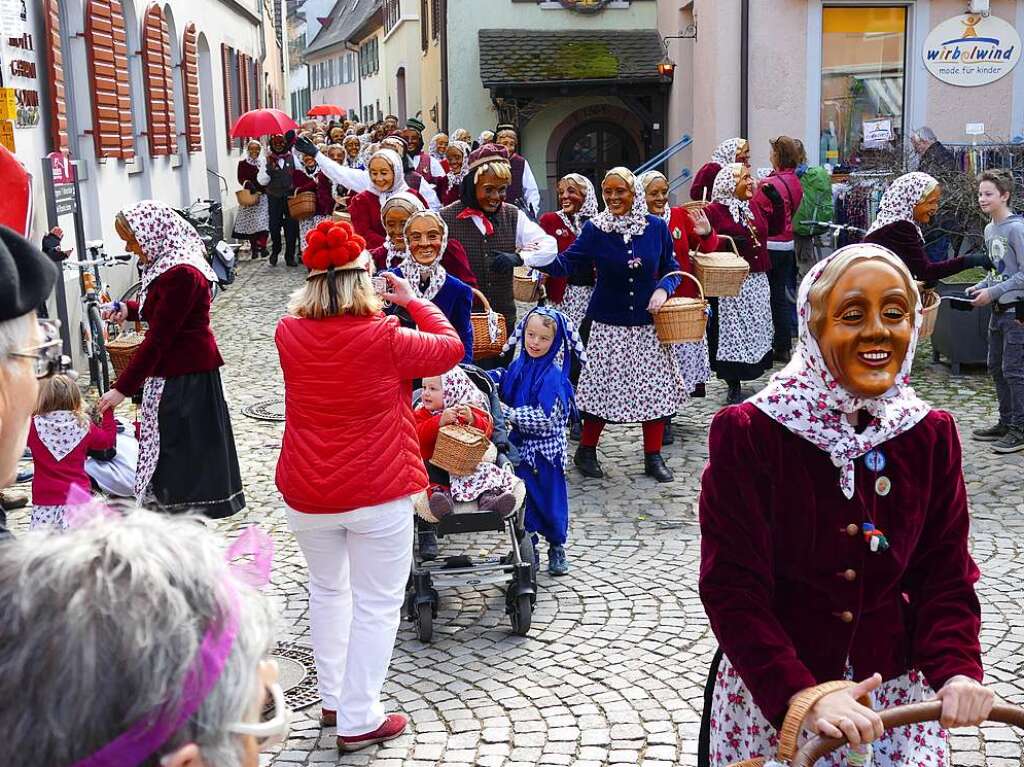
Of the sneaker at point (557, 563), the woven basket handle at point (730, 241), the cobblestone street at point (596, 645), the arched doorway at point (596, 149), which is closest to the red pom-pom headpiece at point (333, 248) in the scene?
the cobblestone street at point (596, 645)

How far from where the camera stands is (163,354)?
20.6 ft

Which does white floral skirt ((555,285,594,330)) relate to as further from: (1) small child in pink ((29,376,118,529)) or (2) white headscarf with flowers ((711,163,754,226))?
(1) small child in pink ((29,376,118,529))

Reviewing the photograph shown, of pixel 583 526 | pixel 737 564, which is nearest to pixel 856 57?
pixel 583 526

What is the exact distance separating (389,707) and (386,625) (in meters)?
0.55

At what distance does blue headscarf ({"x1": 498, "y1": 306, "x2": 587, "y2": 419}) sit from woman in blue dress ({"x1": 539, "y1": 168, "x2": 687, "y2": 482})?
154 centimetres

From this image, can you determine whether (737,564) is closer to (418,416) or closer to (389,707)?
(389,707)

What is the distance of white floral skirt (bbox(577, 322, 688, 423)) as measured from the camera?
855 cm

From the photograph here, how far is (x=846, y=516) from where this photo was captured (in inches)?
111

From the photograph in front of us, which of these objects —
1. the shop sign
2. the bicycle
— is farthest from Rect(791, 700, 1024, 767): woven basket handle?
the shop sign

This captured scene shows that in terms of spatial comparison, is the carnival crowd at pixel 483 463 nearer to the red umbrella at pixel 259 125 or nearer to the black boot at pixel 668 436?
the black boot at pixel 668 436

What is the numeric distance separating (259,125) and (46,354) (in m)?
17.8

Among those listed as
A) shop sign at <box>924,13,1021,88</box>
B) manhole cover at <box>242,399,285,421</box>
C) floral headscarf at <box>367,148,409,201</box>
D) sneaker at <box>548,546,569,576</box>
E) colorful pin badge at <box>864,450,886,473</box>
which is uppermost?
shop sign at <box>924,13,1021,88</box>

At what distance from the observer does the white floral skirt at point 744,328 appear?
33.9 feet

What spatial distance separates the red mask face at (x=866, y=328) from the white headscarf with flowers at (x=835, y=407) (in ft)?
0.08
